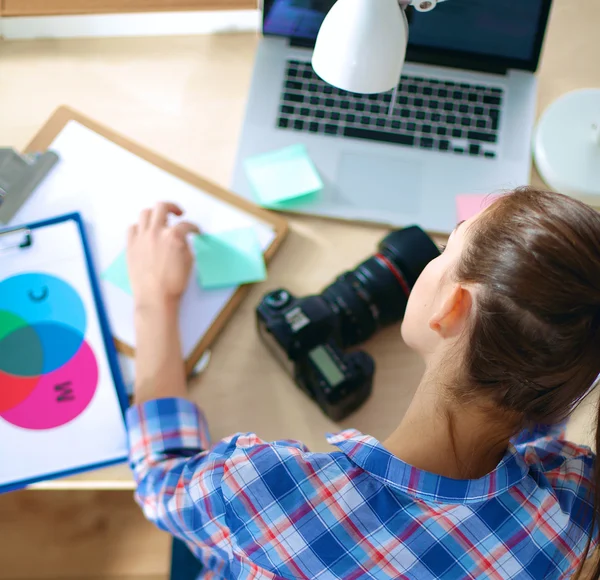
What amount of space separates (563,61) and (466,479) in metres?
0.70

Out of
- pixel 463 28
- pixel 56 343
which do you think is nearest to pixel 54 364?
pixel 56 343

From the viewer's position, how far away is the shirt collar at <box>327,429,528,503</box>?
0.58 metres

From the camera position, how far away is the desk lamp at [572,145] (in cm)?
89

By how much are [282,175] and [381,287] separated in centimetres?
22

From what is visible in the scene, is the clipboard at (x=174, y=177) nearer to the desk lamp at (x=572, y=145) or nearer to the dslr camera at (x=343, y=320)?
the dslr camera at (x=343, y=320)

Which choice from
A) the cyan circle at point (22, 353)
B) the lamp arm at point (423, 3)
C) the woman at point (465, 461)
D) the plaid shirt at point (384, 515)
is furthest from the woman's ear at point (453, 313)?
the cyan circle at point (22, 353)

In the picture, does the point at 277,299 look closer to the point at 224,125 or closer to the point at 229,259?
the point at 229,259

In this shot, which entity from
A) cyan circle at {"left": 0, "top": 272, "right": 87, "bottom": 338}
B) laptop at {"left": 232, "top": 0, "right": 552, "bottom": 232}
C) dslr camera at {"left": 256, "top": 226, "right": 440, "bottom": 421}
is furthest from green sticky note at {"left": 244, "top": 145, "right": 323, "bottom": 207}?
cyan circle at {"left": 0, "top": 272, "right": 87, "bottom": 338}

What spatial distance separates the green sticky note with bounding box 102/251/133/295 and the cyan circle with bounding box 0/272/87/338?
4 centimetres

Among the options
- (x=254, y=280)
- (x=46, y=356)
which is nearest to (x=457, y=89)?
(x=254, y=280)

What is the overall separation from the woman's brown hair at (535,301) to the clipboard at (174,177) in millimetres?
334

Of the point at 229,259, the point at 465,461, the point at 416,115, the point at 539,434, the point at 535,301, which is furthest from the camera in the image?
the point at 416,115

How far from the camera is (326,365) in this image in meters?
0.74

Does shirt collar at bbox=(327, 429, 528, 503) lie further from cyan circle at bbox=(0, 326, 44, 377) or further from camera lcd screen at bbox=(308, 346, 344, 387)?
cyan circle at bbox=(0, 326, 44, 377)
